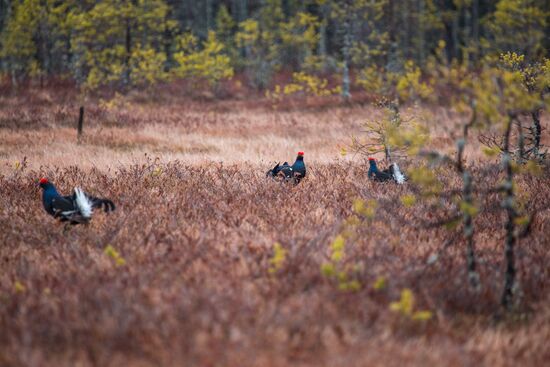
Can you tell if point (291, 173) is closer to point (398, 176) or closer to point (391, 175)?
point (391, 175)

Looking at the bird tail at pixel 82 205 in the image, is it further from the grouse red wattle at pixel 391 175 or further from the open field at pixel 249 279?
the grouse red wattle at pixel 391 175

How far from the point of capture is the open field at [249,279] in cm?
304

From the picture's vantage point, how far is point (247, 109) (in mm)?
22875

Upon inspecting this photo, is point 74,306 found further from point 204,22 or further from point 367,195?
point 204,22

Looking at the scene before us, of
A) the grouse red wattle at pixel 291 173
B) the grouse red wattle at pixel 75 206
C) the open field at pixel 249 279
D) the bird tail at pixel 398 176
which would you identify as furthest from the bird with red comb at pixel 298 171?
the grouse red wattle at pixel 75 206

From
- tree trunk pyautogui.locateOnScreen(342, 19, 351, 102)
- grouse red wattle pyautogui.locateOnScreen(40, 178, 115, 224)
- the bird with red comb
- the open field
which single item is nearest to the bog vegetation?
the open field

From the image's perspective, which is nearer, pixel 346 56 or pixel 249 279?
pixel 249 279

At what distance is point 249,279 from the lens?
398 cm

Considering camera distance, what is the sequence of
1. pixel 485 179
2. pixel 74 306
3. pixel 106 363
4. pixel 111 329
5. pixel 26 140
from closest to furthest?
1. pixel 106 363
2. pixel 111 329
3. pixel 74 306
4. pixel 485 179
5. pixel 26 140

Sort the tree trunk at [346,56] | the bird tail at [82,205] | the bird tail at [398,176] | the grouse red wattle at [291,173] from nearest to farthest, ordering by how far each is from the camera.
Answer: the bird tail at [82,205] < the grouse red wattle at [291,173] < the bird tail at [398,176] < the tree trunk at [346,56]

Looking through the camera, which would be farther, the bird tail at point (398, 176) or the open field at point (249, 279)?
the bird tail at point (398, 176)

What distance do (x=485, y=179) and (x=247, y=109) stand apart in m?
15.5

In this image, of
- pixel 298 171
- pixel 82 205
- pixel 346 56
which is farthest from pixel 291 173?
pixel 346 56

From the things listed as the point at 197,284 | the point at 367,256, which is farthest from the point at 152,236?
the point at 367,256
